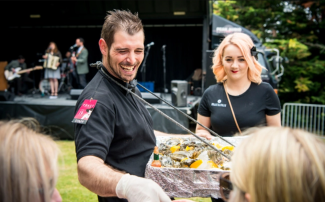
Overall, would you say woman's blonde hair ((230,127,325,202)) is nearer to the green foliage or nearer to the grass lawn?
the grass lawn

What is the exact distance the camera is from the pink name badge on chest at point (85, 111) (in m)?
1.39

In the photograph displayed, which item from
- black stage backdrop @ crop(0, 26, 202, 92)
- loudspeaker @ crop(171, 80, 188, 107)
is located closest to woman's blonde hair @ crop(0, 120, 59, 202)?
loudspeaker @ crop(171, 80, 188, 107)

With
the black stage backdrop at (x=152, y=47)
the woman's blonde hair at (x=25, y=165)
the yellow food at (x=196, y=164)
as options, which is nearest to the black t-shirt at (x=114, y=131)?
the yellow food at (x=196, y=164)

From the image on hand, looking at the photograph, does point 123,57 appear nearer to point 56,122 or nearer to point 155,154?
point 155,154

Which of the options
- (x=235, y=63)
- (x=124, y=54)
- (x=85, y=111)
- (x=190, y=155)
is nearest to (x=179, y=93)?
(x=235, y=63)

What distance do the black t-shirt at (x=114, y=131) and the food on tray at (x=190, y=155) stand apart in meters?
0.13

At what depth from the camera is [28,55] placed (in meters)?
15.2

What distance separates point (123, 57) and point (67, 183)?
350cm

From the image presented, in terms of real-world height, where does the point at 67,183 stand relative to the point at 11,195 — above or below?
below

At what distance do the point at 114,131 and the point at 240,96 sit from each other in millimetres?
1204

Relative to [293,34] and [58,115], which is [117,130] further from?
[293,34]

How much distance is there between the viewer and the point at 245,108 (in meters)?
2.25

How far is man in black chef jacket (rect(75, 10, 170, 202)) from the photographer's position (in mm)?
1256

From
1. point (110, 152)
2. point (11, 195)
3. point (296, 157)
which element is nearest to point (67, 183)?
point (110, 152)
